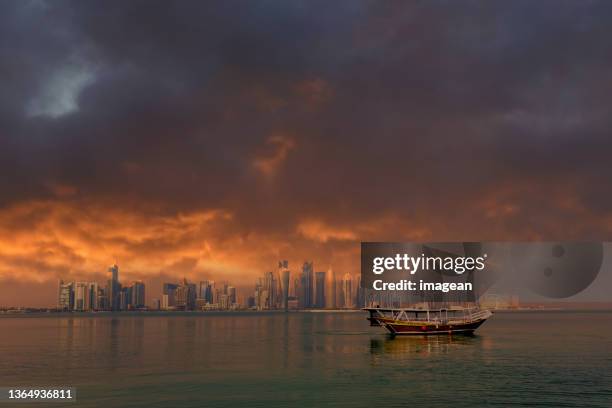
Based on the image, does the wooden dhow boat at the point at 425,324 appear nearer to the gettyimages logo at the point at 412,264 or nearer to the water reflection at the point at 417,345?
the water reflection at the point at 417,345

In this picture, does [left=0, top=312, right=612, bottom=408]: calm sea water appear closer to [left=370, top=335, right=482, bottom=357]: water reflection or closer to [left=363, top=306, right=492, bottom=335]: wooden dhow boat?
[left=370, top=335, right=482, bottom=357]: water reflection

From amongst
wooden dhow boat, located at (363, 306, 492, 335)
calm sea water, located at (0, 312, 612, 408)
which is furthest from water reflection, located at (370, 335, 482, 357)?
wooden dhow boat, located at (363, 306, 492, 335)

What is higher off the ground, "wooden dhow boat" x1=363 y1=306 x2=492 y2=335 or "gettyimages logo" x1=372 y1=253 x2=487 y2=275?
"gettyimages logo" x1=372 y1=253 x2=487 y2=275

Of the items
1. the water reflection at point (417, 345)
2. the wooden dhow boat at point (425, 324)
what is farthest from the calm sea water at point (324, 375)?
the wooden dhow boat at point (425, 324)

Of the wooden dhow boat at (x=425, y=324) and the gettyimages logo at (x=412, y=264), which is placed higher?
the gettyimages logo at (x=412, y=264)

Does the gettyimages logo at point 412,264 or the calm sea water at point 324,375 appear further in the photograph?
the gettyimages logo at point 412,264

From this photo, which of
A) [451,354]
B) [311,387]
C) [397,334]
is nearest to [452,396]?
[311,387]

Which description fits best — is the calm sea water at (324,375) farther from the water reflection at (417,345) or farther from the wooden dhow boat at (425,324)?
the wooden dhow boat at (425,324)

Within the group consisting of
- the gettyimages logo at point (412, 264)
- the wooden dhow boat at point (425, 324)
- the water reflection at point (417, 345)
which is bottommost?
the water reflection at point (417, 345)

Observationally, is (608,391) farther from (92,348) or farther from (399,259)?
(92,348)

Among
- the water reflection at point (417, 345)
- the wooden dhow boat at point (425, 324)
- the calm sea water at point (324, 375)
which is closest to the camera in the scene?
the calm sea water at point (324, 375)

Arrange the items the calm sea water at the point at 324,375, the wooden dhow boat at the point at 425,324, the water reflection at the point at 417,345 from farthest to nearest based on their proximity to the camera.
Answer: the wooden dhow boat at the point at 425,324, the water reflection at the point at 417,345, the calm sea water at the point at 324,375
